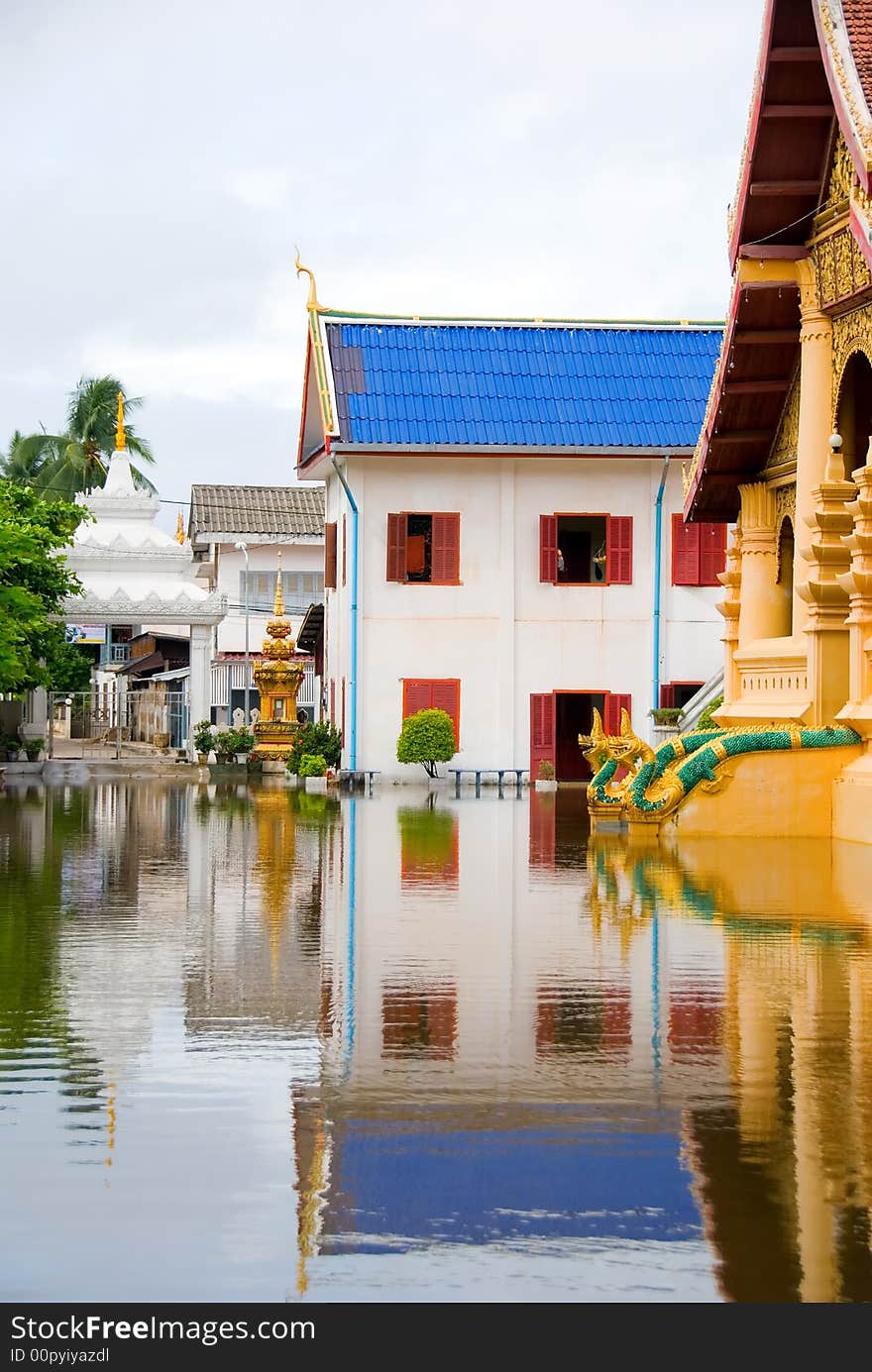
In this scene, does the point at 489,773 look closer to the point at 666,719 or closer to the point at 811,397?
the point at 666,719

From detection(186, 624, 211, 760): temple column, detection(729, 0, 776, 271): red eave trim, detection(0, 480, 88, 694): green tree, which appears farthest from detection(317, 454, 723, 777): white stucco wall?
detection(729, 0, 776, 271): red eave trim

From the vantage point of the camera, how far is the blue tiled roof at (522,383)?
34.1 m

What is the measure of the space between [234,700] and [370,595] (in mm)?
19678

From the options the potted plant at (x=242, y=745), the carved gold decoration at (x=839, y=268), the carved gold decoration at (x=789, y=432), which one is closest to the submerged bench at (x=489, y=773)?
the potted plant at (x=242, y=745)

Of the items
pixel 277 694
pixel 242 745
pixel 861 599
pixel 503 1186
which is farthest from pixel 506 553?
pixel 503 1186

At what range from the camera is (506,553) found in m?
34.8

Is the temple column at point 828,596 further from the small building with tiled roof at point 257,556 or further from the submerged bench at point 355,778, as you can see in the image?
the small building with tiled roof at point 257,556

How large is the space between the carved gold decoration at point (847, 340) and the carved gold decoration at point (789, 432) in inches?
49.9

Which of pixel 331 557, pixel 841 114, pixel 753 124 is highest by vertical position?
pixel 753 124

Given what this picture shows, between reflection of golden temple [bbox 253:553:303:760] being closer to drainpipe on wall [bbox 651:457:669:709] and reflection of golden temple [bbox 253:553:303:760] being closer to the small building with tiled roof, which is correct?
drainpipe on wall [bbox 651:457:669:709]

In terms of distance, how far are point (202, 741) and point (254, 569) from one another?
20.5 m

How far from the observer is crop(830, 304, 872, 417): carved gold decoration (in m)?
18.4

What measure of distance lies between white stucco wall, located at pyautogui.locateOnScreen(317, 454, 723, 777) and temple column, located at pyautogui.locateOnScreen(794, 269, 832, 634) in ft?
49.8
